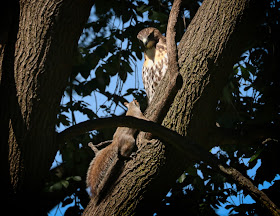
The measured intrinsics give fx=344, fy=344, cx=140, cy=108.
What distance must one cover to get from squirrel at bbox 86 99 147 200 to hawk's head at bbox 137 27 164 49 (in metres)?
1.22

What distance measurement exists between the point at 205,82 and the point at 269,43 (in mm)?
913

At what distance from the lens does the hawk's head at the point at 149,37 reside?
12.8ft

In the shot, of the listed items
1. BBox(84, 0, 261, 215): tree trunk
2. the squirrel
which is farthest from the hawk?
BBox(84, 0, 261, 215): tree trunk

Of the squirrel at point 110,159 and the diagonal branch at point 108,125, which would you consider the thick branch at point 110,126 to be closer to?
the diagonal branch at point 108,125

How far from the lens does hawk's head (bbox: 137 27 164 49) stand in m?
3.91

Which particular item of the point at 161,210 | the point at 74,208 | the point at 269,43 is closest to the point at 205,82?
the point at 269,43

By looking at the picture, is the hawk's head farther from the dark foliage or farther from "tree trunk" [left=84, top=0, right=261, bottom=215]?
"tree trunk" [left=84, top=0, right=261, bottom=215]

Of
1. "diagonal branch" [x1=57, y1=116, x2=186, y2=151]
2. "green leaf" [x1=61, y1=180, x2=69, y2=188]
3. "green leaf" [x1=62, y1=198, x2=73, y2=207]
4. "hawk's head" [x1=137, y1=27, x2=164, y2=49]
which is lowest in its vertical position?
"diagonal branch" [x1=57, y1=116, x2=186, y2=151]

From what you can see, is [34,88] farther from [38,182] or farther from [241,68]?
[241,68]

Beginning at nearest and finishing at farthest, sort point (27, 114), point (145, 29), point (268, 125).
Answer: point (27, 114), point (268, 125), point (145, 29)

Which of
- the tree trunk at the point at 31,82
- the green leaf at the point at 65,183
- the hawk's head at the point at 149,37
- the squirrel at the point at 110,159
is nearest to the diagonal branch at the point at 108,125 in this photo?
the tree trunk at the point at 31,82

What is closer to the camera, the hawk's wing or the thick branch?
the thick branch

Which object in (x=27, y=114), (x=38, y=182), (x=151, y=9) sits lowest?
(x=38, y=182)

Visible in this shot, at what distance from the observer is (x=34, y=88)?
5.73 ft
